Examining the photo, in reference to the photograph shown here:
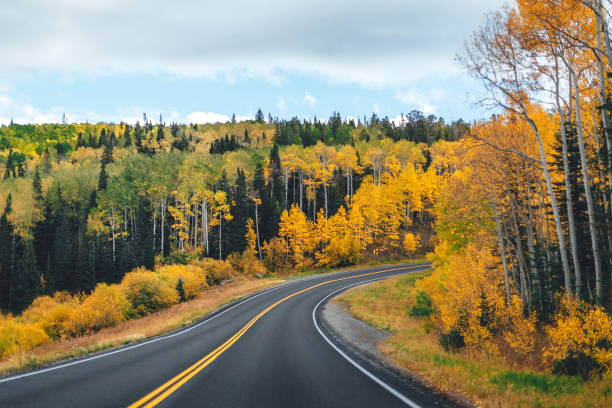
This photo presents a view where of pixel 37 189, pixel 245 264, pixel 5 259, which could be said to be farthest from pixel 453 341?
pixel 37 189

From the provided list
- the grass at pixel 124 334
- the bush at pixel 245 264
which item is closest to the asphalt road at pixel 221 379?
the grass at pixel 124 334

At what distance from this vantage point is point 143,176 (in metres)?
61.6

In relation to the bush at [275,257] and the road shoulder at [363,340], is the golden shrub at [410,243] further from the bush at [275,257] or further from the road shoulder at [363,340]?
the road shoulder at [363,340]

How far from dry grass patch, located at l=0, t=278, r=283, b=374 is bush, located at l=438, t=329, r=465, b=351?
12.7 m

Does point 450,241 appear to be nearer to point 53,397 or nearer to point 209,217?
point 53,397

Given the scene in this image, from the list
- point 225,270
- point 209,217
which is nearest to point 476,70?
point 225,270

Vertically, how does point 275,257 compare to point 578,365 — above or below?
below

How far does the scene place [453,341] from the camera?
13148mm

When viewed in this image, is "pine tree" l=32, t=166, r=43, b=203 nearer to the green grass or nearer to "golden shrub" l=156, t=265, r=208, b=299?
"golden shrub" l=156, t=265, r=208, b=299

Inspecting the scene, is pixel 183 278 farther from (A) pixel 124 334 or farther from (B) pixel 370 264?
(B) pixel 370 264

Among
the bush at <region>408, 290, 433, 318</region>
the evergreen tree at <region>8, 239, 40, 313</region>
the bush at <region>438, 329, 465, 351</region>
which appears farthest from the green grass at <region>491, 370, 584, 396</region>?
the evergreen tree at <region>8, 239, 40, 313</region>

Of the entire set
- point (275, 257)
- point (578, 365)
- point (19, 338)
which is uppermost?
point (578, 365)

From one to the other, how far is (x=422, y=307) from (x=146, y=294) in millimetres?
23146

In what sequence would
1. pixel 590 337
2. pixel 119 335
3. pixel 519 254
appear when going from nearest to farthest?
1. pixel 590 337
2. pixel 119 335
3. pixel 519 254
